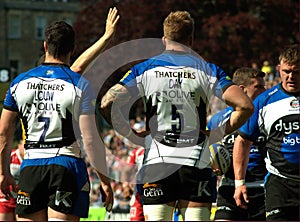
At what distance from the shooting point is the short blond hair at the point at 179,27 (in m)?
8.24

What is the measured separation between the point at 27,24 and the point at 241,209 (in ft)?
223

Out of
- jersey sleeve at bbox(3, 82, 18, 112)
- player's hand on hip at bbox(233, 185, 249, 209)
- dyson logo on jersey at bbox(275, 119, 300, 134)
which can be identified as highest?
jersey sleeve at bbox(3, 82, 18, 112)

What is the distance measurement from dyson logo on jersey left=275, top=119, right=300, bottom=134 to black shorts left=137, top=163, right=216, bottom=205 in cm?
118

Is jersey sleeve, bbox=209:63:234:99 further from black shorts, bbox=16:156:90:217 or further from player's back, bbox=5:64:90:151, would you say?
black shorts, bbox=16:156:90:217

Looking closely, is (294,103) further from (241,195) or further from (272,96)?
(241,195)

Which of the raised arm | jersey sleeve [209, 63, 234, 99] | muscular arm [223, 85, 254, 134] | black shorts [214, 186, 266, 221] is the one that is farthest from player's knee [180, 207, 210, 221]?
black shorts [214, 186, 266, 221]

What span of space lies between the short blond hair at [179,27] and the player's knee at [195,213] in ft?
5.15

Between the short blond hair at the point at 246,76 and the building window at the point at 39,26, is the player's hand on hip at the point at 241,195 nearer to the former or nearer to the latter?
the short blond hair at the point at 246,76

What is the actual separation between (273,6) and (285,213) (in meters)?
29.1

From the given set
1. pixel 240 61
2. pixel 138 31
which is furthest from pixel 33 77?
pixel 138 31

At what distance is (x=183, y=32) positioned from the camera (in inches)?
325

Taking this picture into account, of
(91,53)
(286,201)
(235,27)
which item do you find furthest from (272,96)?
(235,27)

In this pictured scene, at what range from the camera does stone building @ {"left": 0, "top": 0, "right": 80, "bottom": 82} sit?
7562 centimetres

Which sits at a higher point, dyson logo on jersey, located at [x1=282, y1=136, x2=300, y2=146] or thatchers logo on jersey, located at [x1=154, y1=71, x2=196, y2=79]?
thatchers logo on jersey, located at [x1=154, y1=71, x2=196, y2=79]
